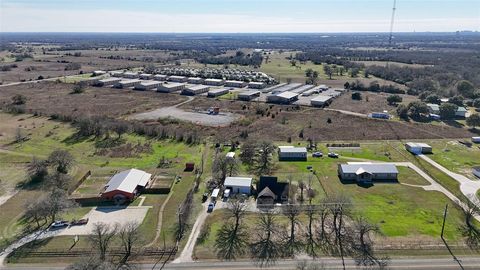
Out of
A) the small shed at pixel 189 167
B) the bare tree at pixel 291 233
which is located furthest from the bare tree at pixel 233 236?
the small shed at pixel 189 167

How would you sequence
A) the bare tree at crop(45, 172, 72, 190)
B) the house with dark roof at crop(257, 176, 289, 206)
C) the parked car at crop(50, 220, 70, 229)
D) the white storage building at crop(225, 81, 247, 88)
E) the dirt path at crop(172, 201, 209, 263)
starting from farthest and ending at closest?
1. the white storage building at crop(225, 81, 247, 88)
2. the bare tree at crop(45, 172, 72, 190)
3. the house with dark roof at crop(257, 176, 289, 206)
4. the parked car at crop(50, 220, 70, 229)
5. the dirt path at crop(172, 201, 209, 263)

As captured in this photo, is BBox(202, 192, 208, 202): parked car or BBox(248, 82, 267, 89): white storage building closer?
BBox(202, 192, 208, 202): parked car

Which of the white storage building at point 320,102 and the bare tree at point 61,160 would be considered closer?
the bare tree at point 61,160

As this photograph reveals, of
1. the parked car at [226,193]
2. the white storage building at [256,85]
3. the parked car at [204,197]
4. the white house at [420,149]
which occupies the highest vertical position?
the white storage building at [256,85]

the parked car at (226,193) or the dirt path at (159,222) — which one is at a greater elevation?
the parked car at (226,193)

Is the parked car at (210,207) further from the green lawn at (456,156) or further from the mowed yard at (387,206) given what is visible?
the green lawn at (456,156)

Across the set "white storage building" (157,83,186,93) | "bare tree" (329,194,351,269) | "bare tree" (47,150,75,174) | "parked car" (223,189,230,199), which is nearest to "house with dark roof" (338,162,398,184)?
"bare tree" (329,194,351,269)

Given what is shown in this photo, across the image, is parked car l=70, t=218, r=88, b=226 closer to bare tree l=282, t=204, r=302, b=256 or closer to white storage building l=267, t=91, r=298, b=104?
bare tree l=282, t=204, r=302, b=256

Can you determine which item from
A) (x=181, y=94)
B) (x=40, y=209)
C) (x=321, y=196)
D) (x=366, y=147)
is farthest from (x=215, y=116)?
(x=40, y=209)
